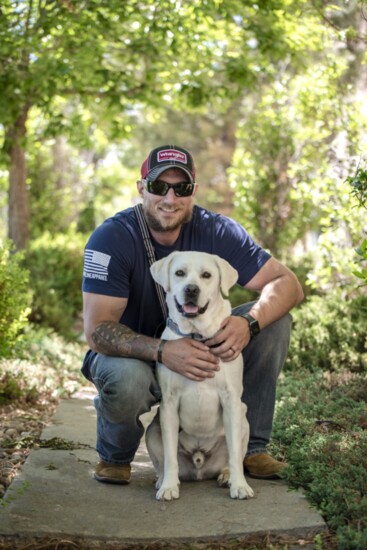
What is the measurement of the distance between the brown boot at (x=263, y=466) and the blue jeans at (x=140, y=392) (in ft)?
0.15

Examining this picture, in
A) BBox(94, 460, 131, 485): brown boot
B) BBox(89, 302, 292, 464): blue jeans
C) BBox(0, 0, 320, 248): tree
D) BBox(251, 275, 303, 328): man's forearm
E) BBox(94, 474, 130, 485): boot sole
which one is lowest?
BBox(94, 474, 130, 485): boot sole

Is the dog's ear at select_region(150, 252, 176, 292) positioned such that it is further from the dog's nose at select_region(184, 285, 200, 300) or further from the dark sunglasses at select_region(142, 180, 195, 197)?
the dark sunglasses at select_region(142, 180, 195, 197)

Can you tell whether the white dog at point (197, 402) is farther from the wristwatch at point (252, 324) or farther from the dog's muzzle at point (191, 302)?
the wristwatch at point (252, 324)

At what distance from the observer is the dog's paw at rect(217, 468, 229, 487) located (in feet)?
12.1

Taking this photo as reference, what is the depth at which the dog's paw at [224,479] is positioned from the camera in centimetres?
369

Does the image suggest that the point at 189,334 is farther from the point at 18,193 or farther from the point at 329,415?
the point at 18,193

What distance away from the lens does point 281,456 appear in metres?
4.08

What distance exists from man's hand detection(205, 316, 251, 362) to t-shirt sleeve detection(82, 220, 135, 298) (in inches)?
24.0

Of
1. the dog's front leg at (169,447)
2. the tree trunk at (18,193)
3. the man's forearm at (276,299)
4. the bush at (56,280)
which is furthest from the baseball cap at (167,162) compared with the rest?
the tree trunk at (18,193)

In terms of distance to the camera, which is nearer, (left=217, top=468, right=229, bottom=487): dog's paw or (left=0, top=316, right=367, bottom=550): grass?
(left=0, top=316, right=367, bottom=550): grass

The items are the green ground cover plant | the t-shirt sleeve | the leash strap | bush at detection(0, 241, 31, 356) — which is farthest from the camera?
bush at detection(0, 241, 31, 356)

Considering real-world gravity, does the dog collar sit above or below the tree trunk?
below

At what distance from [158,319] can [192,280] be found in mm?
645

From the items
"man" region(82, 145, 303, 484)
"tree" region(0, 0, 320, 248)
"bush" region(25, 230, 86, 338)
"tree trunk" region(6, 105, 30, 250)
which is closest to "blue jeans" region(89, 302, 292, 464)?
"man" region(82, 145, 303, 484)
